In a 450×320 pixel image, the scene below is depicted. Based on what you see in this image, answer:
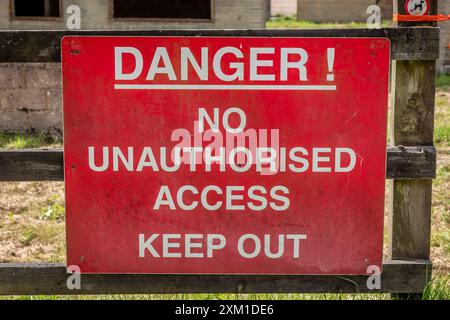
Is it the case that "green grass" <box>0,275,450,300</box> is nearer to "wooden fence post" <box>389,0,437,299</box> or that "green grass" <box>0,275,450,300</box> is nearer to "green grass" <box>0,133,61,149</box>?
"wooden fence post" <box>389,0,437,299</box>

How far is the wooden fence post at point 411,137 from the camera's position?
297cm

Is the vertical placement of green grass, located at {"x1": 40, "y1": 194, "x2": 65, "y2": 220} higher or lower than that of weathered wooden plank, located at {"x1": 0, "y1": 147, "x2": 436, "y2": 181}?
lower

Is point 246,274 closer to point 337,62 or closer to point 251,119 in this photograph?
point 251,119

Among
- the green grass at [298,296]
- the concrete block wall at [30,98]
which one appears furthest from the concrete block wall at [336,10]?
the green grass at [298,296]

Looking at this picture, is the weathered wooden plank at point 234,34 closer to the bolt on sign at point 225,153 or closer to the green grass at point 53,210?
the bolt on sign at point 225,153

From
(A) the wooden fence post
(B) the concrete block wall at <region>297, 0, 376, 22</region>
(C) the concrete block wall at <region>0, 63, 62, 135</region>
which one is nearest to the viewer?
(A) the wooden fence post

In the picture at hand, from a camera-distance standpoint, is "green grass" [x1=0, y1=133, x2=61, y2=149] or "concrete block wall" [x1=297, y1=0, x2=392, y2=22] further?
"concrete block wall" [x1=297, y1=0, x2=392, y2=22]

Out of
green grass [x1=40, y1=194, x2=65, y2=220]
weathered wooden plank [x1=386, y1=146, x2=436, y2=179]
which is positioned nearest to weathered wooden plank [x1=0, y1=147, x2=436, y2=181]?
weathered wooden plank [x1=386, y1=146, x2=436, y2=179]

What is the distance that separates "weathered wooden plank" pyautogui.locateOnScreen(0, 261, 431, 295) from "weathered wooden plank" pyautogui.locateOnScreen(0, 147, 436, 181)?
441 millimetres

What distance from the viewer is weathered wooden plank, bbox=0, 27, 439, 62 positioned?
9.39 feet

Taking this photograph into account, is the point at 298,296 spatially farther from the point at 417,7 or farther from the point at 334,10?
the point at 334,10

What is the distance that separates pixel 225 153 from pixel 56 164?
2.62ft

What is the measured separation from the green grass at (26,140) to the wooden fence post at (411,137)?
20.3 feet

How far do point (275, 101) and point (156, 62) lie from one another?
57 centimetres
